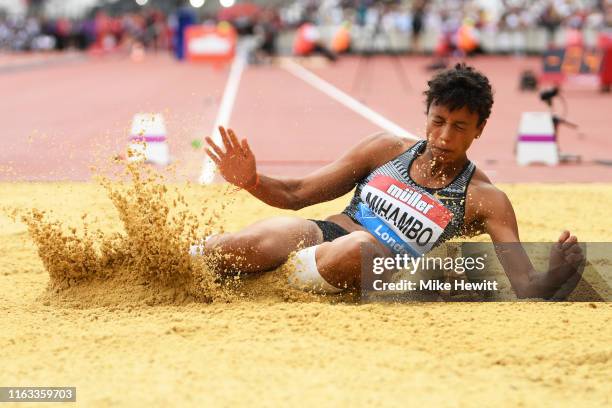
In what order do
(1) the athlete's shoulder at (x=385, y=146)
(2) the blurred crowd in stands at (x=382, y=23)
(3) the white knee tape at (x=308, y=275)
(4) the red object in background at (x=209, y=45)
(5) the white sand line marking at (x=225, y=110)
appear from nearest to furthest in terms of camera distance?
1. (3) the white knee tape at (x=308, y=275)
2. (1) the athlete's shoulder at (x=385, y=146)
3. (5) the white sand line marking at (x=225, y=110)
4. (4) the red object in background at (x=209, y=45)
5. (2) the blurred crowd in stands at (x=382, y=23)

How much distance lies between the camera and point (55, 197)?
6676mm

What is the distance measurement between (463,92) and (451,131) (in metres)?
0.19

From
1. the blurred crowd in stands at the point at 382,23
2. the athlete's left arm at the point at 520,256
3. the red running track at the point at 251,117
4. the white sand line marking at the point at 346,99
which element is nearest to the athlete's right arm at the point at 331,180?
the athlete's left arm at the point at 520,256

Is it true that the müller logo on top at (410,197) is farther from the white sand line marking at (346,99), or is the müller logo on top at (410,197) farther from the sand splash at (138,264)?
the white sand line marking at (346,99)

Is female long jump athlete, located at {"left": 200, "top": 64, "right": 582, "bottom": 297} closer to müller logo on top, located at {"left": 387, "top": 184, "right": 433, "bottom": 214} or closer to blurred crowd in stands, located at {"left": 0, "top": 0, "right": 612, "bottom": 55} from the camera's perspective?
müller logo on top, located at {"left": 387, "top": 184, "right": 433, "bottom": 214}

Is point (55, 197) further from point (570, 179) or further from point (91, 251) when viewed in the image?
point (570, 179)

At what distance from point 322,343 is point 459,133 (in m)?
1.22

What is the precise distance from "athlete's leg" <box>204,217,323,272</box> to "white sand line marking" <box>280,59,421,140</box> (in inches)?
85.3

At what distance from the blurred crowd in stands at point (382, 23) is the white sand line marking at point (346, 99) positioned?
3445 mm

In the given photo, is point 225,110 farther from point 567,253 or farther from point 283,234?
point 567,253

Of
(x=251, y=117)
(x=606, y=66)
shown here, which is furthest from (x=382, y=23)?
(x=251, y=117)

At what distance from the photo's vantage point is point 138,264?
4457 millimetres

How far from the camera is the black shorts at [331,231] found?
436 cm

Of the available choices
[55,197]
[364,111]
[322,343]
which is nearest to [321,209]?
[55,197]
